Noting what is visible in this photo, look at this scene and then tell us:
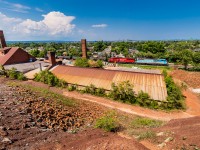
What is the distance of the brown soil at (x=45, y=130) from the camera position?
800 centimetres

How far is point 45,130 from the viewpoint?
9.75m

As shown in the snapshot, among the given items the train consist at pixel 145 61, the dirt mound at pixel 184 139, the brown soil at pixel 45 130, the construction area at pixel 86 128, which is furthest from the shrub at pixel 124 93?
the train consist at pixel 145 61

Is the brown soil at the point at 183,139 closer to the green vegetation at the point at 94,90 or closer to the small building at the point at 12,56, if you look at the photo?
the green vegetation at the point at 94,90

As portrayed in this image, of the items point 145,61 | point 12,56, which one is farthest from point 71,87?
point 145,61

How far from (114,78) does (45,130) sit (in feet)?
56.4

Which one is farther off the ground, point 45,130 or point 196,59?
point 196,59

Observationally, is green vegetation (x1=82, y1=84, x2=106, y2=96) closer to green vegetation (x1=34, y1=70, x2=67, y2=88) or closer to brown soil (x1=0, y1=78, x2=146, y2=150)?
green vegetation (x1=34, y1=70, x2=67, y2=88)

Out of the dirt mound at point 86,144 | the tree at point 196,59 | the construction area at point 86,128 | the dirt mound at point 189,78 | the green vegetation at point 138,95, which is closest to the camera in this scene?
the dirt mound at point 86,144

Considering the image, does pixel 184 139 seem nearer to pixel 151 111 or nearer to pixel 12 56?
pixel 151 111

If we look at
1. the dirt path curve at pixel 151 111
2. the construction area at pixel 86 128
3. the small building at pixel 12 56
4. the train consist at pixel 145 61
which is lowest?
the dirt path curve at pixel 151 111

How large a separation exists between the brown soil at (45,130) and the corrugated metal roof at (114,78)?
430 inches

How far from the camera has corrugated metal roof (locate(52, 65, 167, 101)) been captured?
70.9 feet

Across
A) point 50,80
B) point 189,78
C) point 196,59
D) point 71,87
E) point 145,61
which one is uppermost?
point 196,59

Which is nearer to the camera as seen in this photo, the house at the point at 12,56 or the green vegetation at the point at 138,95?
the green vegetation at the point at 138,95
